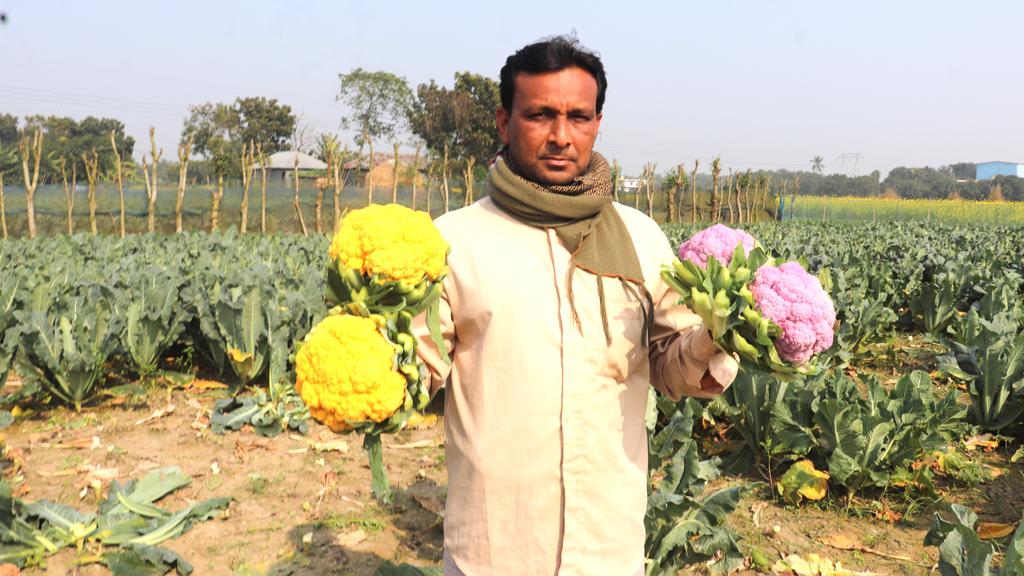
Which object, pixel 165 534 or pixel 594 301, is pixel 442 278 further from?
pixel 165 534

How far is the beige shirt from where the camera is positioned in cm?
176

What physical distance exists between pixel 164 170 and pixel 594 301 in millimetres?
75338

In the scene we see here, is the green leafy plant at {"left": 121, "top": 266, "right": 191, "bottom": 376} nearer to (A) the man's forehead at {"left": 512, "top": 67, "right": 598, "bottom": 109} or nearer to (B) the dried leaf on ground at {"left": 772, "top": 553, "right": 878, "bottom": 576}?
(B) the dried leaf on ground at {"left": 772, "top": 553, "right": 878, "bottom": 576}

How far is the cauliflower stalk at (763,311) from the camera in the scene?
1483 millimetres

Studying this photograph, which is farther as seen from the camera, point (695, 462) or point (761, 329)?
point (695, 462)

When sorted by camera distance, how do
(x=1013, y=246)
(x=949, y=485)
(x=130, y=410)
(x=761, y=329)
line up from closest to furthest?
(x=761, y=329) < (x=949, y=485) < (x=130, y=410) < (x=1013, y=246)

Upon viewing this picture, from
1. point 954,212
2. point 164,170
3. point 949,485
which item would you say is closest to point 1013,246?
point 949,485

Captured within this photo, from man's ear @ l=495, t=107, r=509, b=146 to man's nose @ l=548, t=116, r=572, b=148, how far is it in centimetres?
16

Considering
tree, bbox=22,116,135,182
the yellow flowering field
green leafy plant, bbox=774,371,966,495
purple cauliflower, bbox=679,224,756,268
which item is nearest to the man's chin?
purple cauliflower, bbox=679,224,756,268

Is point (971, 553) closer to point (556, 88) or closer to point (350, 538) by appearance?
point (556, 88)

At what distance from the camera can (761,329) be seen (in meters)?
1.49

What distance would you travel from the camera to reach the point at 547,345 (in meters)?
1.76

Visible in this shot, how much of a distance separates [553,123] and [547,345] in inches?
20.2

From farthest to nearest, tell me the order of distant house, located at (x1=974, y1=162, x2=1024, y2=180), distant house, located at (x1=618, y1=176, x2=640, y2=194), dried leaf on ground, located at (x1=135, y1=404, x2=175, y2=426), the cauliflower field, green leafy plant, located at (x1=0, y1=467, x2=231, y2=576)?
distant house, located at (x1=974, y1=162, x2=1024, y2=180)
distant house, located at (x1=618, y1=176, x2=640, y2=194)
dried leaf on ground, located at (x1=135, y1=404, x2=175, y2=426)
the cauliflower field
green leafy plant, located at (x1=0, y1=467, x2=231, y2=576)
